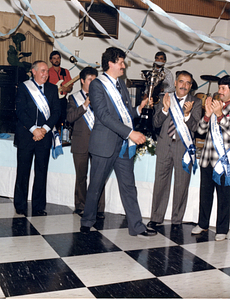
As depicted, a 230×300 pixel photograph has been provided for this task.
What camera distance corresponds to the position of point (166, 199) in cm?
326

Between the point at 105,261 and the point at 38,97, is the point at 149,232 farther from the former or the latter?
the point at 38,97

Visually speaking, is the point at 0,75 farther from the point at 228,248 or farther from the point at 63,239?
the point at 228,248

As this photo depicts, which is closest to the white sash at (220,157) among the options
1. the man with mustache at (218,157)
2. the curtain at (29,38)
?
the man with mustache at (218,157)

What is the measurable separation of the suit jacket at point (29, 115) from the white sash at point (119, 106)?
768 millimetres

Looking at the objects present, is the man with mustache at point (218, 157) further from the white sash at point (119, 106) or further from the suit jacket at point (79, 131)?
the suit jacket at point (79, 131)

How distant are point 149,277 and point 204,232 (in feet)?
3.70

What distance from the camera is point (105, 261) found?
7.87 ft

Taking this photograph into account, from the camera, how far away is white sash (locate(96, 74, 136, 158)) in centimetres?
278

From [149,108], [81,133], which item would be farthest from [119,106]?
[81,133]

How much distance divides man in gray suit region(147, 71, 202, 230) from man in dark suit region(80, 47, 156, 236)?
37cm

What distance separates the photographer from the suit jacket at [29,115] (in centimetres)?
328

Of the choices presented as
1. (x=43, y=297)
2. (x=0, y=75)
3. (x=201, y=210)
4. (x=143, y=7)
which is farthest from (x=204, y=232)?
(x=143, y=7)

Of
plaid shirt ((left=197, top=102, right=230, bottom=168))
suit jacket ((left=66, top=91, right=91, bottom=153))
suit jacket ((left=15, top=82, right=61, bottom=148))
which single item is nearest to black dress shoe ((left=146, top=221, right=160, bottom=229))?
plaid shirt ((left=197, top=102, right=230, bottom=168))

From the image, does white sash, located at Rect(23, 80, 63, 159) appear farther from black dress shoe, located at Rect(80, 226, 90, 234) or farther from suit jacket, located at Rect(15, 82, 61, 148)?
black dress shoe, located at Rect(80, 226, 90, 234)
